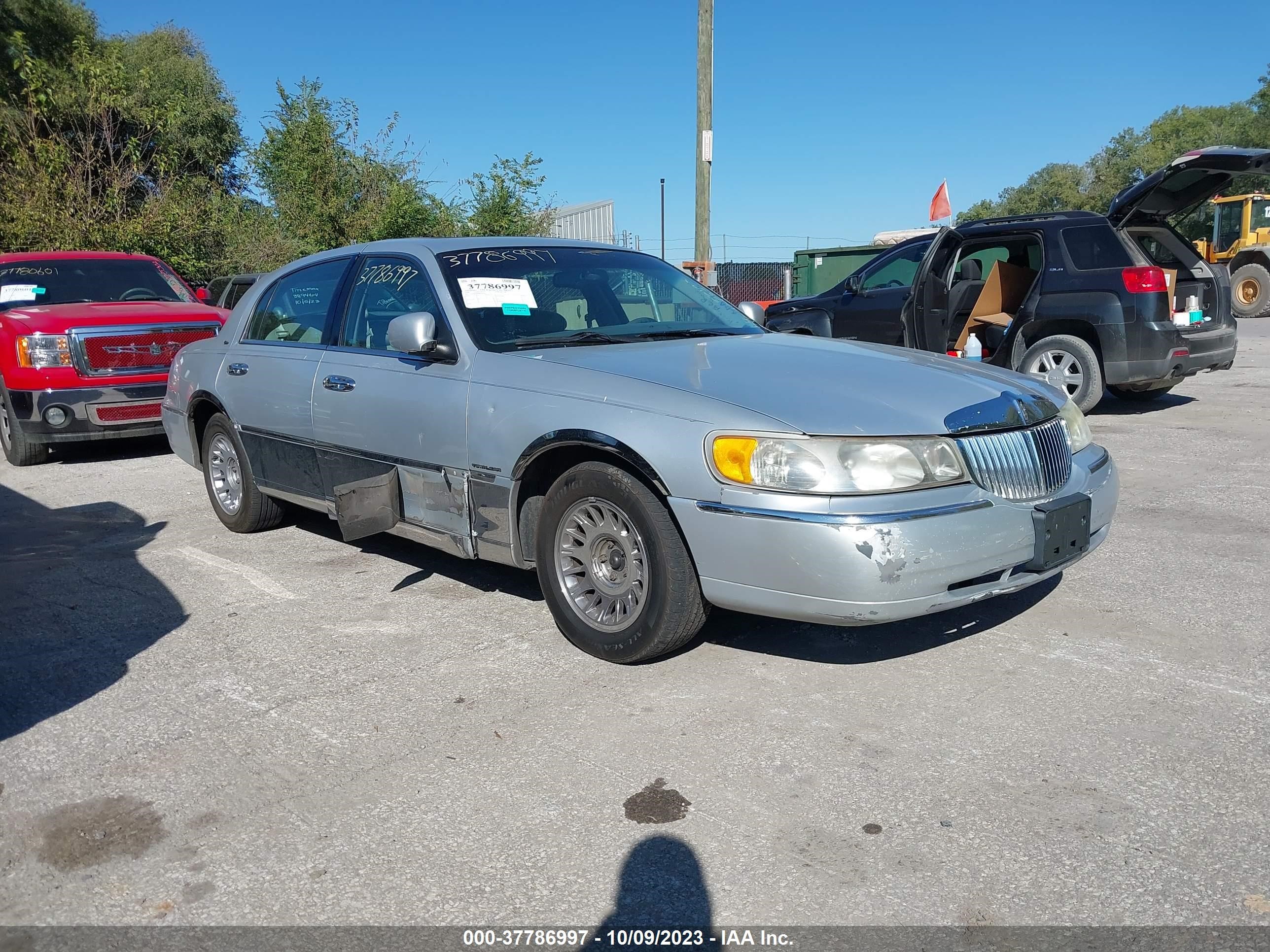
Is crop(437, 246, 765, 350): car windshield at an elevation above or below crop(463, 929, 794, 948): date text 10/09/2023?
above

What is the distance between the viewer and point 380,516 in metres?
4.71

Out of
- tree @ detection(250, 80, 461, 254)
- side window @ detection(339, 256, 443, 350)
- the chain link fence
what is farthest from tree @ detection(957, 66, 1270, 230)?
side window @ detection(339, 256, 443, 350)

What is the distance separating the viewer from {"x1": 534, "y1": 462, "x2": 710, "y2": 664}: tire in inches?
142

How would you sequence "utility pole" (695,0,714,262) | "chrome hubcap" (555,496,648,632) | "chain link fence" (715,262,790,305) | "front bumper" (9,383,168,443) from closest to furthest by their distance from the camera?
"chrome hubcap" (555,496,648,632) → "front bumper" (9,383,168,443) → "utility pole" (695,0,714,262) → "chain link fence" (715,262,790,305)

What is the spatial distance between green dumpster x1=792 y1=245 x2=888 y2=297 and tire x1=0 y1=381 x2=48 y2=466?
15.9 meters

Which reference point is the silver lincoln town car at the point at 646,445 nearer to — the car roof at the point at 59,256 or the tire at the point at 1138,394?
the car roof at the point at 59,256

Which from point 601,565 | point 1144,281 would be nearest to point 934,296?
point 1144,281

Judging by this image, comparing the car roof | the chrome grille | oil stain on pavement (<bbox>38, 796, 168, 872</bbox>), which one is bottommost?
oil stain on pavement (<bbox>38, 796, 168, 872</bbox>)

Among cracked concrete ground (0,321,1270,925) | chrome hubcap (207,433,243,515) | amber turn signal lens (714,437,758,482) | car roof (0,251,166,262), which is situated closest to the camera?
cracked concrete ground (0,321,1270,925)

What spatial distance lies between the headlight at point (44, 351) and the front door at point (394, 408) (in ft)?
14.5

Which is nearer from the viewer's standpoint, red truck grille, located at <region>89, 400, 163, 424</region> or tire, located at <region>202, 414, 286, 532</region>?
tire, located at <region>202, 414, 286, 532</region>

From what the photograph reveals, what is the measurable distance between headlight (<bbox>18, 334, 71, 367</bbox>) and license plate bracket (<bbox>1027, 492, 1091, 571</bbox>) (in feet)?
25.0

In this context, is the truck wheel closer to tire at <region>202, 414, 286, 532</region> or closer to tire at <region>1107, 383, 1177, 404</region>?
tire at <region>1107, 383, 1177, 404</region>

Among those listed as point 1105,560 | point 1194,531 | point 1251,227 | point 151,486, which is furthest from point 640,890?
point 1251,227
